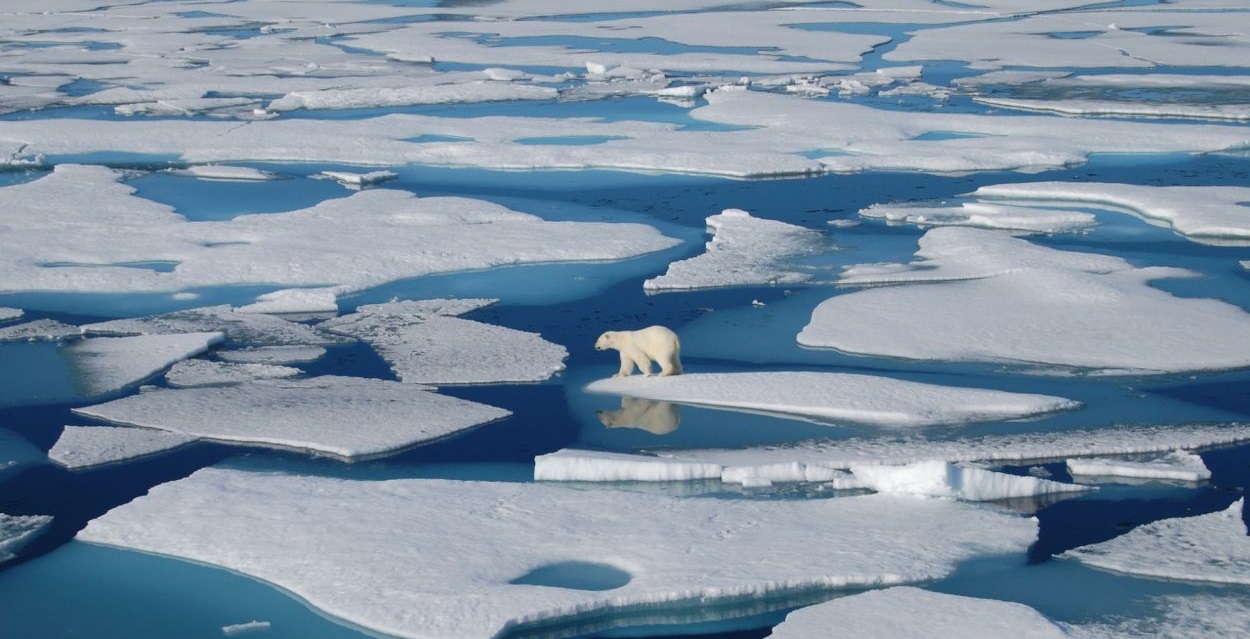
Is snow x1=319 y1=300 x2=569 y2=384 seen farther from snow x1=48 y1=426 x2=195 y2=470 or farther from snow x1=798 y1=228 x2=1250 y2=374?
snow x1=798 y1=228 x2=1250 y2=374

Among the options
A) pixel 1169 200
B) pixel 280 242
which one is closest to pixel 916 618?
pixel 280 242

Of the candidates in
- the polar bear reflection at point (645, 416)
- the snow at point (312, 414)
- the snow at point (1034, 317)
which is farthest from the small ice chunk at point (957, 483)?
the snow at point (312, 414)

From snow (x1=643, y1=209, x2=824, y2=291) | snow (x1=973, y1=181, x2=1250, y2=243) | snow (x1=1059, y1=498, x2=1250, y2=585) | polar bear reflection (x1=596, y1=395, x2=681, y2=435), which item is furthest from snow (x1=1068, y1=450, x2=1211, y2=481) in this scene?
snow (x1=973, y1=181, x2=1250, y2=243)

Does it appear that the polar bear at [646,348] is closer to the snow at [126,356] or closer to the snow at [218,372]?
the snow at [218,372]

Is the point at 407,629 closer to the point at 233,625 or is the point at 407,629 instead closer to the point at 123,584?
the point at 233,625

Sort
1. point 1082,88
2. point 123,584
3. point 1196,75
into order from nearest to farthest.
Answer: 1. point 123,584
2. point 1082,88
3. point 1196,75

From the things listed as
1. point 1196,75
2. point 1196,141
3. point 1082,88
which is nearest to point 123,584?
point 1196,141

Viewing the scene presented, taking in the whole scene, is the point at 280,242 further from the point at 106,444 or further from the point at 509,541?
the point at 509,541
